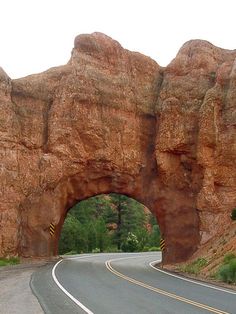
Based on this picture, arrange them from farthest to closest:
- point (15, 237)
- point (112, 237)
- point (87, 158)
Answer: point (112, 237) → point (87, 158) → point (15, 237)

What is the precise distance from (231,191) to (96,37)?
1601 cm

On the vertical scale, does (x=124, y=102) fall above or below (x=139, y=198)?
above

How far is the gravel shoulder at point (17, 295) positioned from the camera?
12602mm

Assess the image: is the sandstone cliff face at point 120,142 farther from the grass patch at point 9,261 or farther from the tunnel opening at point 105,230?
the tunnel opening at point 105,230

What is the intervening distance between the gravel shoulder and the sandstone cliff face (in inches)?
482

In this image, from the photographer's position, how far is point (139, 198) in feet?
124

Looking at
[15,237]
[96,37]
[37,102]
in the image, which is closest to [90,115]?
[37,102]

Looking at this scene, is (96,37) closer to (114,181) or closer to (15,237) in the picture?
(114,181)

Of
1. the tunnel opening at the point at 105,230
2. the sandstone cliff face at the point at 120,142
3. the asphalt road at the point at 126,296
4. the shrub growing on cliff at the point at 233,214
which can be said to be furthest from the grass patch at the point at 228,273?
the tunnel opening at the point at 105,230

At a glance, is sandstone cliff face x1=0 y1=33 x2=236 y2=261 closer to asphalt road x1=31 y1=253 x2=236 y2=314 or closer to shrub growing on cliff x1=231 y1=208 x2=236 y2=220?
shrub growing on cliff x1=231 y1=208 x2=236 y2=220

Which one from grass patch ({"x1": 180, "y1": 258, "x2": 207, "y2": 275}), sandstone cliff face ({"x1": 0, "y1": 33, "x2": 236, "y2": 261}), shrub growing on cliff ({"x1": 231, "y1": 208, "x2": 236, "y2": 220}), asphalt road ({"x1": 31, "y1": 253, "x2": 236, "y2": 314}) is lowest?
grass patch ({"x1": 180, "y1": 258, "x2": 207, "y2": 275})

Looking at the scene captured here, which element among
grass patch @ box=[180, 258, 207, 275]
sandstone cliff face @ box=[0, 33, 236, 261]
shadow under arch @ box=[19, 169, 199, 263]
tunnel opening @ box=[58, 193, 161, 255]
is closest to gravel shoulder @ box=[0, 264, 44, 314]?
grass patch @ box=[180, 258, 207, 275]

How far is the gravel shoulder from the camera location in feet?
41.3

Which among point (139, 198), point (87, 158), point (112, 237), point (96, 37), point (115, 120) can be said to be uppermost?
point (96, 37)
